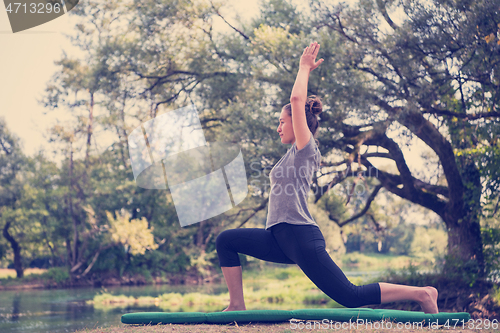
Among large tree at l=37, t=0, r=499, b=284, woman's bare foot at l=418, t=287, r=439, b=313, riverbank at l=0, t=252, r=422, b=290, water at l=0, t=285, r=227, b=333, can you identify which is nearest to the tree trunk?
riverbank at l=0, t=252, r=422, b=290

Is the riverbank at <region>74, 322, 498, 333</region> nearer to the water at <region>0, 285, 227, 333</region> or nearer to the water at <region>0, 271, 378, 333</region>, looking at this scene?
the water at <region>0, 271, 378, 333</region>

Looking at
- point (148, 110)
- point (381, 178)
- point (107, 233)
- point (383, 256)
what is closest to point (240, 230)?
point (381, 178)

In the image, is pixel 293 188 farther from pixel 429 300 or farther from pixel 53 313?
pixel 53 313

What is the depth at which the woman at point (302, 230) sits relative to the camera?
10.7ft

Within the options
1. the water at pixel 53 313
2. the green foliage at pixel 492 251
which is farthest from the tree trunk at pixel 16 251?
the green foliage at pixel 492 251

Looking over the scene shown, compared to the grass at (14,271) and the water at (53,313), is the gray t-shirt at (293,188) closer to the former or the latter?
the water at (53,313)

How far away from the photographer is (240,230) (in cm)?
360

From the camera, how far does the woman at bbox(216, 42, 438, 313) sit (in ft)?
10.7

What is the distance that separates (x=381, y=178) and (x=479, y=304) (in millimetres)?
3832

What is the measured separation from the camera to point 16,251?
26.5m

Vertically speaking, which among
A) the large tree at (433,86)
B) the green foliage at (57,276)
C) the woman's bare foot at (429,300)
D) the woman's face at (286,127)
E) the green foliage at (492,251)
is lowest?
the green foliage at (57,276)

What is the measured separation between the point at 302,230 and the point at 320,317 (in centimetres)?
102

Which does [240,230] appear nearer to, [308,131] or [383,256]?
[308,131]

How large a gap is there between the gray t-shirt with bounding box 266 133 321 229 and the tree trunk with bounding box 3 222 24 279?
85.0 ft
